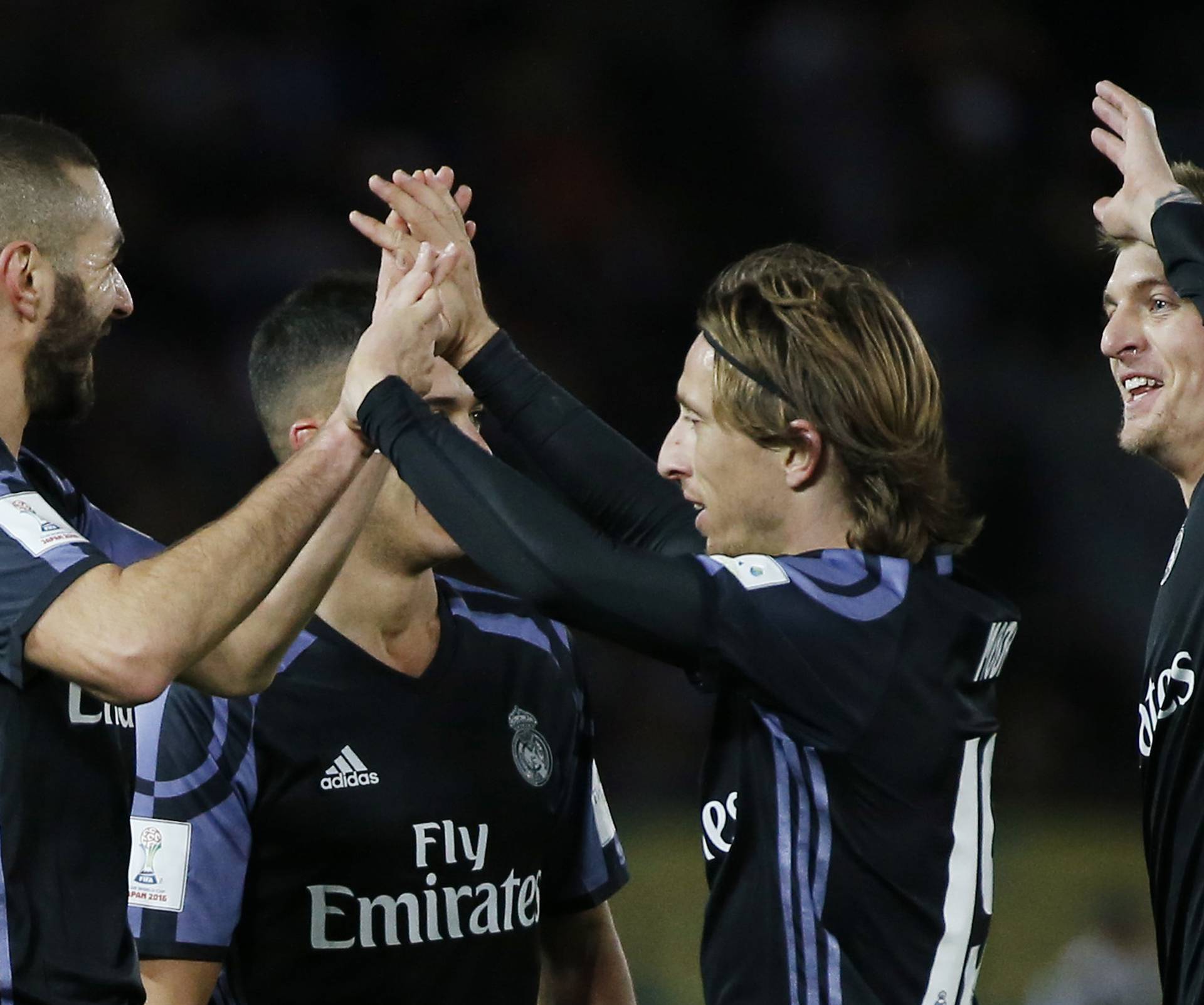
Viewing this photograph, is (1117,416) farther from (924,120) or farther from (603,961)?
(603,961)

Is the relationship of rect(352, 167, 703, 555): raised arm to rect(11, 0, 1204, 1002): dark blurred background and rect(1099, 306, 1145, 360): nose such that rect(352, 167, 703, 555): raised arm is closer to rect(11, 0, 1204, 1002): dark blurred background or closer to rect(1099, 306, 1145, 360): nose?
rect(1099, 306, 1145, 360): nose

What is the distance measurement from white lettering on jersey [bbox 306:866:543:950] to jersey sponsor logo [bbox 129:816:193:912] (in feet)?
0.75

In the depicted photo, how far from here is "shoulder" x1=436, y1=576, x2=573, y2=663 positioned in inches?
131

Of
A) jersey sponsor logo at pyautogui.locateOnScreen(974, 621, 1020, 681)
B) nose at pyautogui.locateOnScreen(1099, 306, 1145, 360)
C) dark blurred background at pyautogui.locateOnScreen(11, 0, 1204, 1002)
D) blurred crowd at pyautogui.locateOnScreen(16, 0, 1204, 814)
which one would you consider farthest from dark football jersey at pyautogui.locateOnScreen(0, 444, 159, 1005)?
blurred crowd at pyautogui.locateOnScreen(16, 0, 1204, 814)

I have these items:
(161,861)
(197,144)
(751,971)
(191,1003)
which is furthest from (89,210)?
(197,144)

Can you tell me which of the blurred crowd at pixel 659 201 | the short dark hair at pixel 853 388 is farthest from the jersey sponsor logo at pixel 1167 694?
the blurred crowd at pixel 659 201

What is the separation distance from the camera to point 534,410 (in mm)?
2893

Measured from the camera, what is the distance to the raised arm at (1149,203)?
109 inches

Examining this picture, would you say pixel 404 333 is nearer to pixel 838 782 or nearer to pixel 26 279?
pixel 26 279

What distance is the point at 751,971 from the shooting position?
228cm

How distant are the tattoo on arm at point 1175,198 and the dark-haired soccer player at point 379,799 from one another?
130 centimetres

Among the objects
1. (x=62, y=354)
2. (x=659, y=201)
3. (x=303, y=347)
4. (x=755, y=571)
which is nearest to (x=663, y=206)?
(x=659, y=201)

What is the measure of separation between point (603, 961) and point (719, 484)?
1.31 metres

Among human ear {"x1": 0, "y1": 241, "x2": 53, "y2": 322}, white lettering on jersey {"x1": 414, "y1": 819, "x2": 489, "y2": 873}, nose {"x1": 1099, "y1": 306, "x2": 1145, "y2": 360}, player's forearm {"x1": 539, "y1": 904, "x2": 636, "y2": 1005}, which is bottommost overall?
player's forearm {"x1": 539, "y1": 904, "x2": 636, "y2": 1005}
